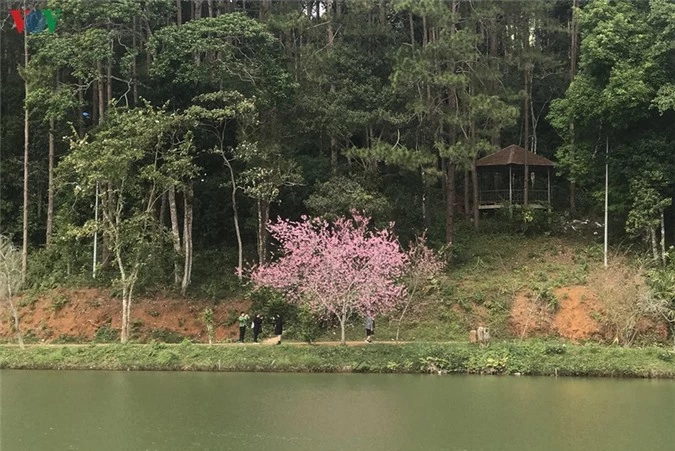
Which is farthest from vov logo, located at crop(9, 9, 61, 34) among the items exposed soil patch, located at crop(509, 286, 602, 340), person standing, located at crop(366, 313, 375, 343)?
exposed soil patch, located at crop(509, 286, 602, 340)

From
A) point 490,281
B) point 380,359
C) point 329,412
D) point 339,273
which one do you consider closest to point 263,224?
point 339,273

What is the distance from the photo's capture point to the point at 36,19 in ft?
98.3

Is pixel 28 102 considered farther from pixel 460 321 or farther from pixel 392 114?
pixel 460 321

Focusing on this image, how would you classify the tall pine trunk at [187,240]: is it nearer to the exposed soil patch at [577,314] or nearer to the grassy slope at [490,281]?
the grassy slope at [490,281]

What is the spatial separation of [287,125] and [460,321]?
40.3 feet

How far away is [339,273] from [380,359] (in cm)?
345

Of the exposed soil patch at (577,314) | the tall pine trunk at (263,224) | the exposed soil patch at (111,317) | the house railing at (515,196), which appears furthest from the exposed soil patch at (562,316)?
the exposed soil patch at (111,317)

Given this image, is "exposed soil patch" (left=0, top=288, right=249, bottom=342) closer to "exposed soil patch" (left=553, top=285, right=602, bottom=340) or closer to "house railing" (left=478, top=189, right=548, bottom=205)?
"exposed soil patch" (left=553, top=285, right=602, bottom=340)

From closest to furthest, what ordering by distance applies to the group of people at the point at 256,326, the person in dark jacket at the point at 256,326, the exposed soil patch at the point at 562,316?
the group of people at the point at 256,326 < the person in dark jacket at the point at 256,326 < the exposed soil patch at the point at 562,316

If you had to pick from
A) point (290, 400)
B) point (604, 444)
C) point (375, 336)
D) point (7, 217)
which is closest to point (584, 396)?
point (604, 444)

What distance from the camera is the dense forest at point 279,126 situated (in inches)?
1077

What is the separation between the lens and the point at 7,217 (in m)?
35.2

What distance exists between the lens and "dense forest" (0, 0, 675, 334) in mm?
27359

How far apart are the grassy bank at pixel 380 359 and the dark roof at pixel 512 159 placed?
14070 millimetres
